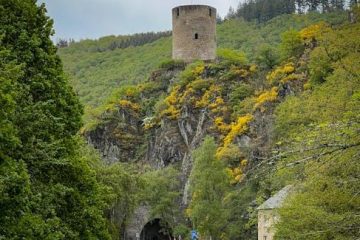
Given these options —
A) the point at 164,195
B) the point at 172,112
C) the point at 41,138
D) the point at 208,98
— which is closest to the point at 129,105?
the point at 172,112

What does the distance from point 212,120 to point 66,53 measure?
7702 centimetres

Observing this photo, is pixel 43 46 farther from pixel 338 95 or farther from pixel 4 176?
pixel 338 95

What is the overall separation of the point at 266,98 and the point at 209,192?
11.9m

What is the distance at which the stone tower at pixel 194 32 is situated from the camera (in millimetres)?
75688

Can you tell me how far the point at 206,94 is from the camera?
2416 inches

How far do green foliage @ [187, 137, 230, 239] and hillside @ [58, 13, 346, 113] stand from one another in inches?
2041

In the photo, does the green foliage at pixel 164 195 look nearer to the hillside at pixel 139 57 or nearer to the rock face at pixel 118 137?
the rock face at pixel 118 137

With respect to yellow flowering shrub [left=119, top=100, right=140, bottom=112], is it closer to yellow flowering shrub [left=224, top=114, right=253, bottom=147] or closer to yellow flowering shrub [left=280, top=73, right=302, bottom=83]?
yellow flowering shrub [left=224, top=114, right=253, bottom=147]

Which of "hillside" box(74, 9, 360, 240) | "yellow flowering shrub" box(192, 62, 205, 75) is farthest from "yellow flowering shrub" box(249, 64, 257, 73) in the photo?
"yellow flowering shrub" box(192, 62, 205, 75)

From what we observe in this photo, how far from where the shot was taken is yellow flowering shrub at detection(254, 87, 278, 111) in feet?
174

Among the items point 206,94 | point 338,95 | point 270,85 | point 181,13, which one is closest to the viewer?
point 338,95

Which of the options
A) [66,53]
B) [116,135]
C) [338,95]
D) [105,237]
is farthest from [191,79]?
[66,53]

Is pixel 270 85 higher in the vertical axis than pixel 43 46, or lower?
lower

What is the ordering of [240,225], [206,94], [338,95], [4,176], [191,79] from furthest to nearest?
[191,79] < [206,94] < [240,225] < [338,95] < [4,176]
